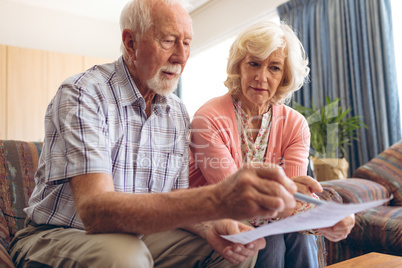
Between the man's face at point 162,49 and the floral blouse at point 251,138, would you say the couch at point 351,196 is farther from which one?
the man's face at point 162,49

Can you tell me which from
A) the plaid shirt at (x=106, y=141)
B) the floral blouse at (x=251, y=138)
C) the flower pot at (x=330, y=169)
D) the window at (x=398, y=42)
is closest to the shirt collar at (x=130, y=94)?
the plaid shirt at (x=106, y=141)

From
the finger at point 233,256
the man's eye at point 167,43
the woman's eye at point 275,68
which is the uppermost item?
the man's eye at point 167,43

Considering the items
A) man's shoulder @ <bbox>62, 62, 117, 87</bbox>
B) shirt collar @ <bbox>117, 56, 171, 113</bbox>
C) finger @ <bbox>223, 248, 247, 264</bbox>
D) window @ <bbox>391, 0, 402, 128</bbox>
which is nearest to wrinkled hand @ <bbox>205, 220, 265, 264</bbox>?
finger @ <bbox>223, 248, 247, 264</bbox>

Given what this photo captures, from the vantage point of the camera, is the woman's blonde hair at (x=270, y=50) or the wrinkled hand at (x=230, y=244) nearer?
the wrinkled hand at (x=230, y=244)

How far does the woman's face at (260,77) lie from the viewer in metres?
1.57

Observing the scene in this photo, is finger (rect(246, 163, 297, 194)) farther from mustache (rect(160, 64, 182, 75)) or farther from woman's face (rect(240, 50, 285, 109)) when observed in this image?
woman's face (rect(240, 50, 285, 109))

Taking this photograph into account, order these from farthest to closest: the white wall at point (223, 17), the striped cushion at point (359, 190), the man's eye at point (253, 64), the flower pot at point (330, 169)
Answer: the white wall at point (223, 17)
the flower pot at point (330, 169)
the striped cushion at point (359, 190)
the man's eye at point (253, 64)

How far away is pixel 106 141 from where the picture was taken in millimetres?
1015

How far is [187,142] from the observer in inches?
→ 54.4

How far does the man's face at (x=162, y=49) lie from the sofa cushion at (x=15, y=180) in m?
0.55

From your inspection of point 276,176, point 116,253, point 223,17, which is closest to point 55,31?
point 223,17

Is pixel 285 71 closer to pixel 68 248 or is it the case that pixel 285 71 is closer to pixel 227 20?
pixel 68 248

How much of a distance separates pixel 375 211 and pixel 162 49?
1.49 m

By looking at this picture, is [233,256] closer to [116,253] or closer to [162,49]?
[116,253]
